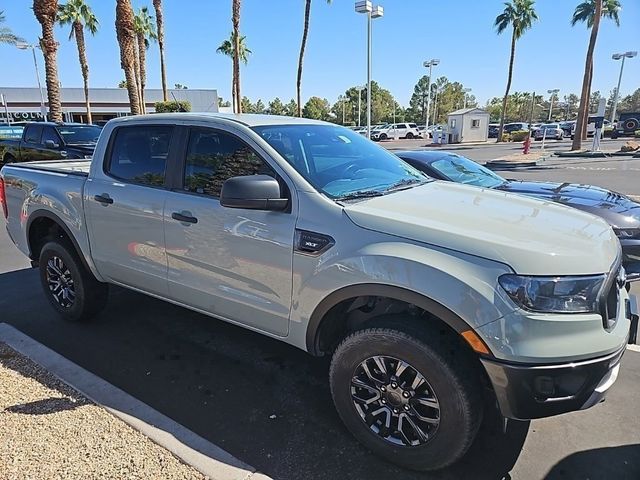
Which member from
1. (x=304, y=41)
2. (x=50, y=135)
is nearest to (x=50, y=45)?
(x=50, y=135)

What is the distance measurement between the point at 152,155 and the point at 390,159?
1.86 metres

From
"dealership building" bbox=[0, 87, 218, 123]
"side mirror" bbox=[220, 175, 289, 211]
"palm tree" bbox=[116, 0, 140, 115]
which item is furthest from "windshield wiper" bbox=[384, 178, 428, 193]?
"dealership building" bbox=[0, 87, 218, 123]

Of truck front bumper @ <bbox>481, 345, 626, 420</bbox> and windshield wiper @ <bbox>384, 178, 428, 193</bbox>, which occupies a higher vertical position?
windshield wiper @ <bbox>384, 178, 428, 193</bbox>

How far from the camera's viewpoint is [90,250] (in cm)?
385

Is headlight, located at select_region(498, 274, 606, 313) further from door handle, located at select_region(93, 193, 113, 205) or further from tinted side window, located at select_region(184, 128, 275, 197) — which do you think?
door handle, located at select_region(93, 193, 113, 205)

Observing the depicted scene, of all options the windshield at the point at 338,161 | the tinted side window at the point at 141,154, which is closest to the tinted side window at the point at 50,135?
the tinted side window at the point at 141,154

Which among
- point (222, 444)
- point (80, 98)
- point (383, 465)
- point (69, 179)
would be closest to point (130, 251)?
point (69, 179)

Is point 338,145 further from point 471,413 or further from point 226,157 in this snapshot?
point 471,413

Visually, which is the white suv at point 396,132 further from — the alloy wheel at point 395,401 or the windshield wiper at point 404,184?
the alloy wheel at point 395,401

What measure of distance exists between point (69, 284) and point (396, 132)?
47.8 metres

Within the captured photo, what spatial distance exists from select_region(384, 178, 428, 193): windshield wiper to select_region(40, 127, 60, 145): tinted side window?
11.0 metres

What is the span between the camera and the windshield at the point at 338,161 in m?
2.86

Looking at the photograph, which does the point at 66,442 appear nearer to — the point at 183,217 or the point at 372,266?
the point at 183,217

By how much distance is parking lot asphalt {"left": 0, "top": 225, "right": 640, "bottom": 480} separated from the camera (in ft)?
8.16
